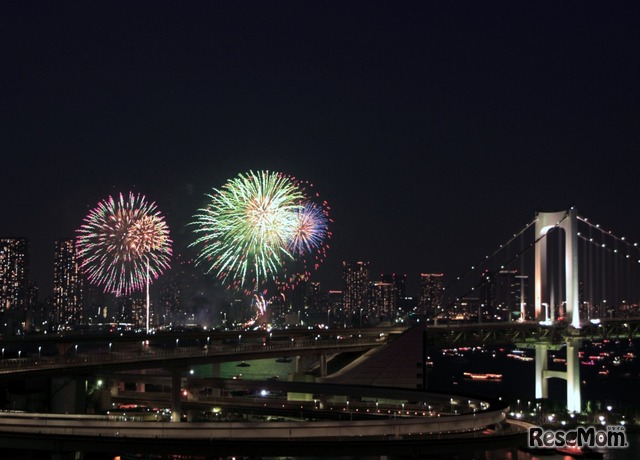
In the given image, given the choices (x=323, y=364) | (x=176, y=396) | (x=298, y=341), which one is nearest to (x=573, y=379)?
(x=323, y=364)

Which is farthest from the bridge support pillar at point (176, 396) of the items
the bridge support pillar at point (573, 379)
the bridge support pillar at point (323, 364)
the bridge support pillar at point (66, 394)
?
the bridge support pillar at point (573, 379)

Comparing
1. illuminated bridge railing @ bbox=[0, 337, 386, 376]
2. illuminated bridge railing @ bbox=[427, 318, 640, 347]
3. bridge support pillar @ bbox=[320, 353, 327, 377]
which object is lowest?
bridge support pillar @ bbox=[320, 353, 327, 377]

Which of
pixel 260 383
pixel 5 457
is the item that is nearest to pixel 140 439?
pixel 5 457

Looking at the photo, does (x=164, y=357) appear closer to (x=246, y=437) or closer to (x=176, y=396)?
(x=176, y=396)

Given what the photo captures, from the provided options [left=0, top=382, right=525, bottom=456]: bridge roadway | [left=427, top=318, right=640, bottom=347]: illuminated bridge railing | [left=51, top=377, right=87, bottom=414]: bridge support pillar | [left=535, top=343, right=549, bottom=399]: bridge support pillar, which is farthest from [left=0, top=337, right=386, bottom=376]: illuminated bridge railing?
[left=0, top=382, right=525, bottom=456]: bridge roadway

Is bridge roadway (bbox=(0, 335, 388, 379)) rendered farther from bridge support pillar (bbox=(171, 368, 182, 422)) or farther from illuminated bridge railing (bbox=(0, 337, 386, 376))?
bridge support pillar (bbox=(171, 368, 182, 422))

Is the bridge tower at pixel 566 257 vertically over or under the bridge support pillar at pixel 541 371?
over

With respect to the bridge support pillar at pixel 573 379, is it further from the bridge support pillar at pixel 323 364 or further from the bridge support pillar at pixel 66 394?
the bridge support pillar at pixel 66 394

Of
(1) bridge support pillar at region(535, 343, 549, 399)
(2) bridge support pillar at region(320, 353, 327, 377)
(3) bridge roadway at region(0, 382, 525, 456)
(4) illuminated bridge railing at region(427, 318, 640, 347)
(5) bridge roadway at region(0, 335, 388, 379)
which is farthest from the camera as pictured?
(2) bridge support pillar at region(320, 353, 327, 377)
